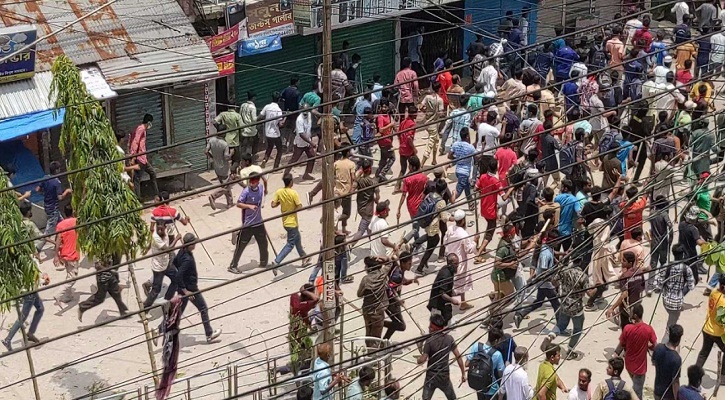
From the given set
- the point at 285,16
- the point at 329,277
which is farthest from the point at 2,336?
the point at 285,16

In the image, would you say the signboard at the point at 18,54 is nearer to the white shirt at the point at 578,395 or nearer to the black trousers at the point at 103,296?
the black trousers at the point at 103,296

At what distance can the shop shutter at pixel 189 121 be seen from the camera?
17359 mm

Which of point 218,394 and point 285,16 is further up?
point 285,16

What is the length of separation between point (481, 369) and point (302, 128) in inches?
271

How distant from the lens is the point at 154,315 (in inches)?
532

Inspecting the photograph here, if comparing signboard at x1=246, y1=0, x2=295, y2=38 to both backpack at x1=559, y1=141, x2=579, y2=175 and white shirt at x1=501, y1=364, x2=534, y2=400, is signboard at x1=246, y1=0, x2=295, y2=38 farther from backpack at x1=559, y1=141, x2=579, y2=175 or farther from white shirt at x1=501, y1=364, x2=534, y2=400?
white shirt at x1=501, y1=364, x2=534, y2=400

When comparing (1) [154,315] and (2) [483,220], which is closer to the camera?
(1) [154,315]

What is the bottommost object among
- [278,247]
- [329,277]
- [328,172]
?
[278,247]

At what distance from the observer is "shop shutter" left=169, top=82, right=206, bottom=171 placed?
17359 millimetres

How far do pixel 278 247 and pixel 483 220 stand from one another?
102 inches

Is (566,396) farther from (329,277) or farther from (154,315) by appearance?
(154,315)

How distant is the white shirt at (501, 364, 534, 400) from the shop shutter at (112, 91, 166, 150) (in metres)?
7.84

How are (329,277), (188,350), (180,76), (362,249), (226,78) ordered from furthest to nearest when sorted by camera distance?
(226,78)
(180,76)
(362,249)
(188,350)
(329,277)

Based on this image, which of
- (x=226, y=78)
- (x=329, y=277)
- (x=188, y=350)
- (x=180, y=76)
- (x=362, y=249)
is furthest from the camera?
(x=226, y=78)
